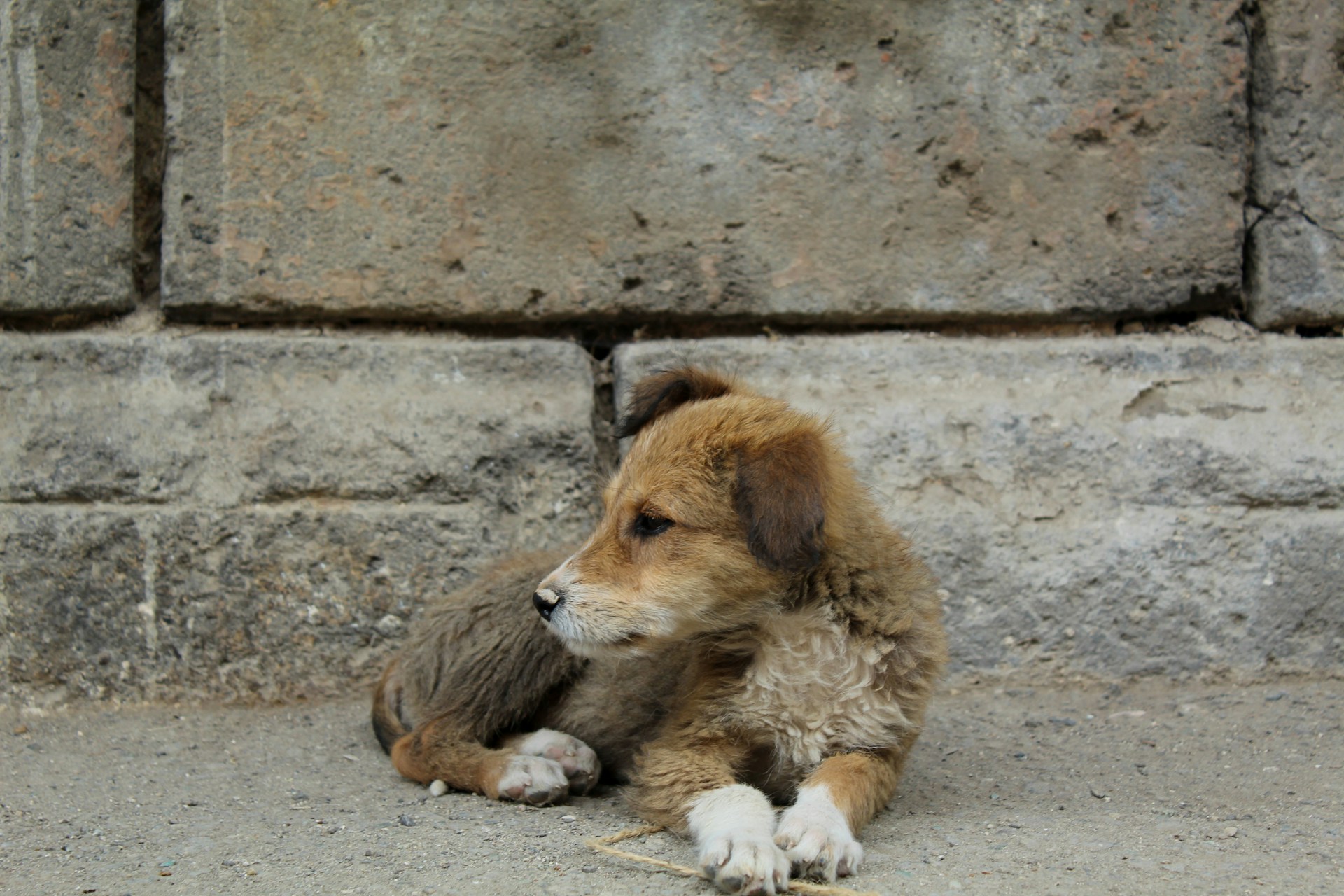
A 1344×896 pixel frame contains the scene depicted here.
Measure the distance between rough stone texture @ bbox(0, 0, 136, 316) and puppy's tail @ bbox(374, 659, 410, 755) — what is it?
1772 millimetres

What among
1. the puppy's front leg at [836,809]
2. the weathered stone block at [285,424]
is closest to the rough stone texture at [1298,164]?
the puppy's front leg at [836,809]

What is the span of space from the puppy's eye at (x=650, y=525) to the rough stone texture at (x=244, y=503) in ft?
4.21

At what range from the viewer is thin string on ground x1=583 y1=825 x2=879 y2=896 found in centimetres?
257

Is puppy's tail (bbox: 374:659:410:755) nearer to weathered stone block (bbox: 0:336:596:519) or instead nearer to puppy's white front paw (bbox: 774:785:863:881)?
weathered stone block (bbox: 0:336:596:519)

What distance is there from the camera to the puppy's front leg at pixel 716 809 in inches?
100.0

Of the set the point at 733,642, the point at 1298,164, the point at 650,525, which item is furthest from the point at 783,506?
the point at 1298,164

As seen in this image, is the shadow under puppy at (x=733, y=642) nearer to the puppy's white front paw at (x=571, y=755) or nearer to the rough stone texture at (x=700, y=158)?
the puppy's white front paw at (x=571, y=755)

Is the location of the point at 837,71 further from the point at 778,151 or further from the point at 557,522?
the point at 557,522

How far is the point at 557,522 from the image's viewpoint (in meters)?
4.41

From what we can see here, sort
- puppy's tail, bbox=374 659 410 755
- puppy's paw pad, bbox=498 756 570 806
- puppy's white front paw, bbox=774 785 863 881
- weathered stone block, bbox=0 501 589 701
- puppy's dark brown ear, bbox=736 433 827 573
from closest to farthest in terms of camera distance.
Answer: puppy's white front paw, bbox=774 785 863 881 < puppy's dark brown ear, bbox=736 433 827 573 < puppy's paw pad, bbox=498 756 570 806 < puppy's tail, bbox=374 659 410 755 < weathered stone block, bbox=0 501 589 701

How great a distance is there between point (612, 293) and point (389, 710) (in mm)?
1704

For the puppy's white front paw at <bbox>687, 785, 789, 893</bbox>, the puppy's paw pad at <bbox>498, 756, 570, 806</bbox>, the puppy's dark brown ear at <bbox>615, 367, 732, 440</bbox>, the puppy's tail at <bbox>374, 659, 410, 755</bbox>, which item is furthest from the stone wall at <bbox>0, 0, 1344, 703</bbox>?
the puppy's white front paw at <bbox>687, 785, 789, 893</bbox>

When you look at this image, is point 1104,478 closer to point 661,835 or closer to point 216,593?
point 661,835

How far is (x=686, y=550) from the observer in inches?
120
